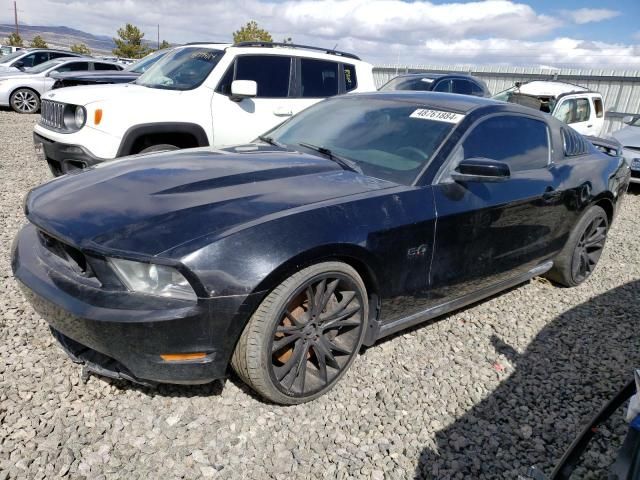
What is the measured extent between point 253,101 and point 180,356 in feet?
14.4

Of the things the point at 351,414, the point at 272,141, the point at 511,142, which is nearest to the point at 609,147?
the point at 511,142

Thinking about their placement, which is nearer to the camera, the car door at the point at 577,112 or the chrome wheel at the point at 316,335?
the chrome wheel at the point at 316,335

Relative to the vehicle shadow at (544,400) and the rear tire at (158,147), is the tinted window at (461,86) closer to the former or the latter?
the rear tire at (158,147)

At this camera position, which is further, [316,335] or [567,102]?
[567,102]

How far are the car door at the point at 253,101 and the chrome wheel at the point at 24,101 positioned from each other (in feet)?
32.1

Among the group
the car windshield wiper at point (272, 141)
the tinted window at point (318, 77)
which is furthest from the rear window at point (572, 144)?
the tinted window at point (318, 77)

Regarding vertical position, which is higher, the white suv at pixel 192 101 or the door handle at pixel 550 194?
the white suv at pixel 192 101

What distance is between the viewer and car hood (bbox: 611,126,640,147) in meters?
8.87

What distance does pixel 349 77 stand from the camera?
6871 mm

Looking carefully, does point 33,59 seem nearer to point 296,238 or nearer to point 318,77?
point 318,77

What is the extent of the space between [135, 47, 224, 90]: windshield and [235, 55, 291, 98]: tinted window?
0.99 ft

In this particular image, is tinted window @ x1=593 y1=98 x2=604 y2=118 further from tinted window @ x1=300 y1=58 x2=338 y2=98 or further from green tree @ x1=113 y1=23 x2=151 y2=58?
green tree @ x1=113 y1=23 x2=151 y2=58

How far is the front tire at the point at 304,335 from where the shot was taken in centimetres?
222

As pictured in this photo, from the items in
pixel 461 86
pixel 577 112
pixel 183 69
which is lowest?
Result: pixel 577 112
